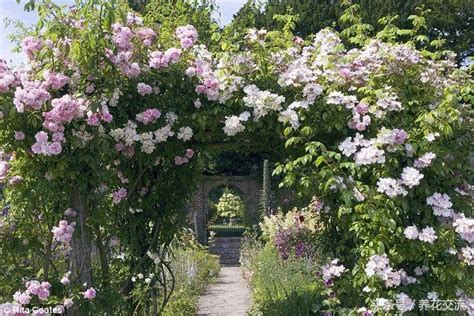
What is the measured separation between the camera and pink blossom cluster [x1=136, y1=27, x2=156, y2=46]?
11.3ft

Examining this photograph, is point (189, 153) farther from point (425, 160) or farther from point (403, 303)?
point (403, 303)

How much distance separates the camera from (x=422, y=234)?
3.34 meters

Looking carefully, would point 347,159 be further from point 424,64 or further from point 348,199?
point 424,64

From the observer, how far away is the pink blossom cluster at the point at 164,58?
135 inches

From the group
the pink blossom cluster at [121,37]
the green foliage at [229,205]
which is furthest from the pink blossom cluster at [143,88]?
the green foliage at [229,205]

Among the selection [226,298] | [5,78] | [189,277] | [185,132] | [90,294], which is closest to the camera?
[5,78]

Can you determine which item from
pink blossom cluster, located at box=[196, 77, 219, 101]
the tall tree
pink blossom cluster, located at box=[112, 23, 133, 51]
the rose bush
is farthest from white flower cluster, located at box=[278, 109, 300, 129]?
the tall tree

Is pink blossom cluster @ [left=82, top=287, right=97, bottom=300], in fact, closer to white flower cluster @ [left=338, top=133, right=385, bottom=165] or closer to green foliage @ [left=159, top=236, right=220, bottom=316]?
green foliage @ [left=159, top=236, right=220, bottom=316]

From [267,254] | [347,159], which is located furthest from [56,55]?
[267,254]

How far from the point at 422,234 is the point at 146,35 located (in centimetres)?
202

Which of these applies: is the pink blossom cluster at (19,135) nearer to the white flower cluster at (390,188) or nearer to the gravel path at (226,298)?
the white flower cluster at (390,188)

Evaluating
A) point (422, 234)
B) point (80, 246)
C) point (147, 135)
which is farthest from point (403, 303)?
point (80, 246)

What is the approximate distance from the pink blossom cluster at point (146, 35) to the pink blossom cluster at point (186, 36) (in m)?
0.19

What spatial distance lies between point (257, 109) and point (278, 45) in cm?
70
